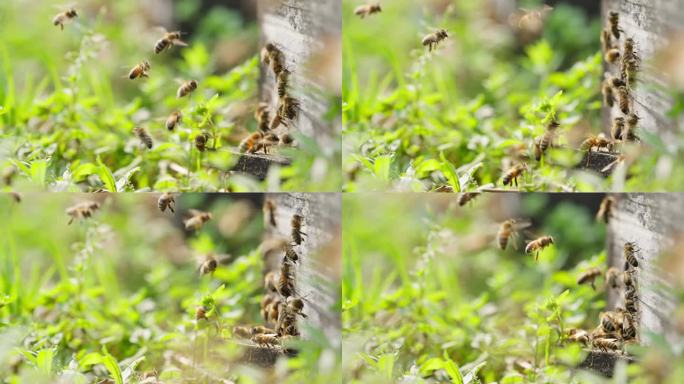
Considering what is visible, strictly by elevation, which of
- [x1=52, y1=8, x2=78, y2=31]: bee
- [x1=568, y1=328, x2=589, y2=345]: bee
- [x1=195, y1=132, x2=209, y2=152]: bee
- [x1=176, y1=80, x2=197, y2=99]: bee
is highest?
[x1=52, y1=8, x2=78, y2=31]: bee

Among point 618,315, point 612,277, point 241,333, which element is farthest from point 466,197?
point 241,333

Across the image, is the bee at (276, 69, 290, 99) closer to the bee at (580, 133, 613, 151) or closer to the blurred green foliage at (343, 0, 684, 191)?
the blurred green foliage at (343, 0, 684, 191)

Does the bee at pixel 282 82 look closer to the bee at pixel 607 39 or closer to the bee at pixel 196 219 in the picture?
the bee at pixel 196 219

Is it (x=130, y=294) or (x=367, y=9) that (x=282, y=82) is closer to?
(x=367, y=9)

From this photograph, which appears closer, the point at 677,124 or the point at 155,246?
the point at 677,124

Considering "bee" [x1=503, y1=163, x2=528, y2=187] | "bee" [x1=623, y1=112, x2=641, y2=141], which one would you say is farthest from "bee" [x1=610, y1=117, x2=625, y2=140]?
"bee" [x1=503, y1=163, x2=528, y2=187]

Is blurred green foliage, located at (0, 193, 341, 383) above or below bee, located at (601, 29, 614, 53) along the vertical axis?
below

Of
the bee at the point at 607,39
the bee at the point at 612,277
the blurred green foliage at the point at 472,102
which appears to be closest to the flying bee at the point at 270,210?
the blurred green foliage at the point at 472,102

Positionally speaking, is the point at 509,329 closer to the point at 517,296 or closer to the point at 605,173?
the point at 517,296

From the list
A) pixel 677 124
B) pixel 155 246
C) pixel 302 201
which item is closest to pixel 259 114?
pixel 302 201
